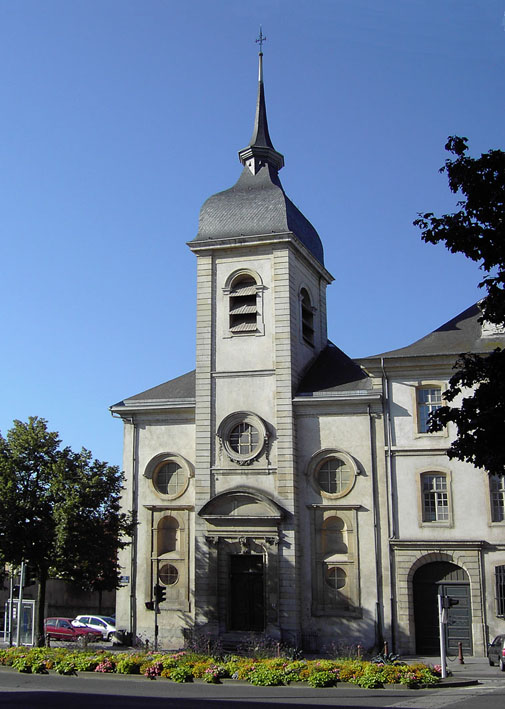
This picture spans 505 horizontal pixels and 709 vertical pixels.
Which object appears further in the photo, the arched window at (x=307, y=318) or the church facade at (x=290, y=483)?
the arched window at (x=307, y=318)

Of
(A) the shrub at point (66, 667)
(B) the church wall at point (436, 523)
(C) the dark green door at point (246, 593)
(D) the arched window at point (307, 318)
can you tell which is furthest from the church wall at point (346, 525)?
(A) the shrub at point (66, 667)

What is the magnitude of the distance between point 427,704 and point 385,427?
14549 mm

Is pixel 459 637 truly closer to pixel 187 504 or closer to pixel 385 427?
pixel 385 427

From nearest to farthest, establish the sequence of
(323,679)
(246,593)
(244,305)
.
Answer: (323,679), (246,593), (244,305)

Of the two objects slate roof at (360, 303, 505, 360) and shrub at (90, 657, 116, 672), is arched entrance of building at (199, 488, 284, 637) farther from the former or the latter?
shrub at (90, 657, 116, 672)

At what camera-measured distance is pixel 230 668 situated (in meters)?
21.8

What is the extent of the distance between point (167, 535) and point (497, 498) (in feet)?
42.0

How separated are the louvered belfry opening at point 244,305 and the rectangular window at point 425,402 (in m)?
7.06

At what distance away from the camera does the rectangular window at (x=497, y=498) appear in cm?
2989

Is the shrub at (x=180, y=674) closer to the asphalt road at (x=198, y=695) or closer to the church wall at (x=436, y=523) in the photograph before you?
the asphalt road at (x=198, y=695)

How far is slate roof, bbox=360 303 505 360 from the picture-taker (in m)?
31.2

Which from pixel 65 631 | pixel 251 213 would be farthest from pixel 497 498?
pixel 65 631

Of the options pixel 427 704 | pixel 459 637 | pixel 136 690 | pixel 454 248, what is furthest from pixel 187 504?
pixel 454 248

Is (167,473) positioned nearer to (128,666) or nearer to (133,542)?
(133,542)
